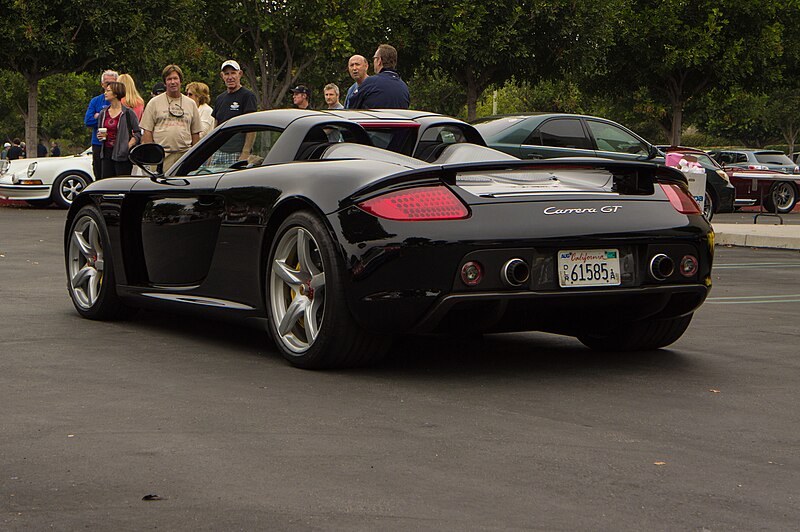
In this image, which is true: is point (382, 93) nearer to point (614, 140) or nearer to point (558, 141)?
point (558, 141)

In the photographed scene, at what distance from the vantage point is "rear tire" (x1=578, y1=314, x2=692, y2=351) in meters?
6.53

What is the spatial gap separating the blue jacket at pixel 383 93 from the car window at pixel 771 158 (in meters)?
28.6

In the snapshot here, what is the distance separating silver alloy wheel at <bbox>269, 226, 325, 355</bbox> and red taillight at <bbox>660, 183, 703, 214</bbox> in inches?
63.5

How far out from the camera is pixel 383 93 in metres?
11.5

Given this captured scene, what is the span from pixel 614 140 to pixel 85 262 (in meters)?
11.7

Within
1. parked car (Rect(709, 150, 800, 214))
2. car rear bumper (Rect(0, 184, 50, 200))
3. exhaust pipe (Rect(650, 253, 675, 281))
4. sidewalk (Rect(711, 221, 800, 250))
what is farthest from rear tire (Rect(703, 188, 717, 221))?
exhaust pipe (Rect(650, 253, 675, 281))

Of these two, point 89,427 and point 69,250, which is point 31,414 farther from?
point 69,250

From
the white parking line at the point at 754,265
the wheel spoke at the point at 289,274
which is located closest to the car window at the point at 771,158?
the white parking line at the point at 754,265

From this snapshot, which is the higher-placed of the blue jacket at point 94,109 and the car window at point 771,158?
the blue jacket at point 94,109

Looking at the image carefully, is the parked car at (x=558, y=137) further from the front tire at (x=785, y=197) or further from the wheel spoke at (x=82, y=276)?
the front tire at (x=785, y=197)

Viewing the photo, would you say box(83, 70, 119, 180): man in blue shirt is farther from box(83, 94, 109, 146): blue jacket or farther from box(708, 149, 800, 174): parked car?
box(708, 149, 800, 174): parked car

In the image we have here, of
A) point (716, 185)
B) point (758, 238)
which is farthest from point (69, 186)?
point (758, 238)

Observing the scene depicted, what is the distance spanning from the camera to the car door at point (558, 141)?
17.2 meters

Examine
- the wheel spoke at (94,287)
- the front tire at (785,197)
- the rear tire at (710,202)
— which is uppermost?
the wheel spoke at (94,287)
